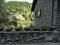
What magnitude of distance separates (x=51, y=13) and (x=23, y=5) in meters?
10.8

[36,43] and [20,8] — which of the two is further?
[20,8]

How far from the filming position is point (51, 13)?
11156mm

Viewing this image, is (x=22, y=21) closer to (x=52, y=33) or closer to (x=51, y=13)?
(x=51, y=13)

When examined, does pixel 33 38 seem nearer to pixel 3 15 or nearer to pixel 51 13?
pixel 51 13

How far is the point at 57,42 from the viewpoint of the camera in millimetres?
8453

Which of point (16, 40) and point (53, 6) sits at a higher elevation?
point (53, 6)

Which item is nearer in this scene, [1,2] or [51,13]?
[51,13]

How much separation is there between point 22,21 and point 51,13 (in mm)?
9184

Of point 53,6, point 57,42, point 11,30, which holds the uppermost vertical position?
point 53,6

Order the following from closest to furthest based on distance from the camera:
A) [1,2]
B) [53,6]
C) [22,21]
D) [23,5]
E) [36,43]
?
1. [36,43]
2. [53,6]
3. [1,2]
4. [22,21]
5. [23,5]

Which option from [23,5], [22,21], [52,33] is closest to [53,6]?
[52,33]

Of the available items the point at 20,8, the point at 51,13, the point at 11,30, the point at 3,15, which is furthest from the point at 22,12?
the point at 11,30

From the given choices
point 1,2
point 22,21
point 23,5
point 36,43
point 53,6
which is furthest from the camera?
point 23,5

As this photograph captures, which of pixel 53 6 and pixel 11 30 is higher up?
pixel 53 6
